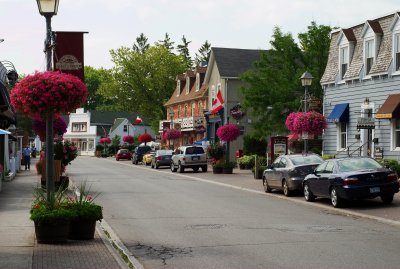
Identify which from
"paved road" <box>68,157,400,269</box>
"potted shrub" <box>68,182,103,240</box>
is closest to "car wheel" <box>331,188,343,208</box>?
"paved road" <box>68,157,400,269</box>

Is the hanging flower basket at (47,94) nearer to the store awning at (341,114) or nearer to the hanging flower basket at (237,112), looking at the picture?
the store awning at (341,114)

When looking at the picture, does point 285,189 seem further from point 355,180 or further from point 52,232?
point 52,232

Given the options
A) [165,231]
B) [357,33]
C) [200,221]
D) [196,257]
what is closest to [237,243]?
[196,257]

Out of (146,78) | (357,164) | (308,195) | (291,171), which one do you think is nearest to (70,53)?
(357,164)

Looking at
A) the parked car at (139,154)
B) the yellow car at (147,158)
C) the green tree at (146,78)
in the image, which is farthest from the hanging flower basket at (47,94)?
the green tree at (146,78)

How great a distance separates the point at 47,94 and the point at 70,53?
8.13 ft

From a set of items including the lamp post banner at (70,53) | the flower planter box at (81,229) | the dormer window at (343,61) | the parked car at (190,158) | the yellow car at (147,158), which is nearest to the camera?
the flower planter box at (81,229)

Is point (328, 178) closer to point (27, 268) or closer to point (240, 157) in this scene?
point (27, 268)

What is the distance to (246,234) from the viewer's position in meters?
13.2

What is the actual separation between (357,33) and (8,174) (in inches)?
743

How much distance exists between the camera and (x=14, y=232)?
13.0 metres

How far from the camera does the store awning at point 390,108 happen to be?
27.2m

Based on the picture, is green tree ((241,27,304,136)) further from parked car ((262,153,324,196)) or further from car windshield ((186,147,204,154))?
parked car ((262,153,324,196))

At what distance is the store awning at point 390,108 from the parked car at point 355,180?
28.6ft
